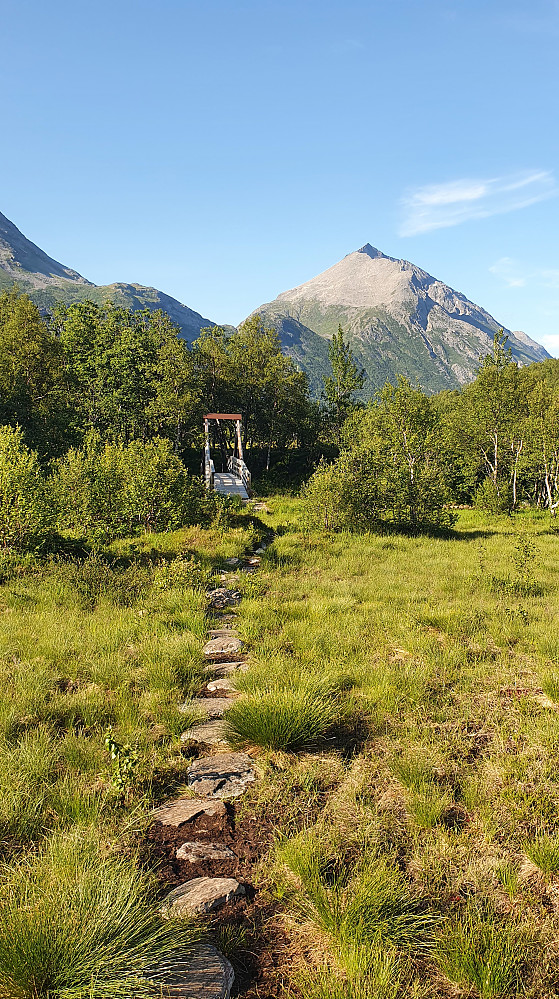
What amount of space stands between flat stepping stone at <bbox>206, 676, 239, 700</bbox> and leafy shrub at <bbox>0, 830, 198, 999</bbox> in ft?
8.04

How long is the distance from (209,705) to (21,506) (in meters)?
7.05

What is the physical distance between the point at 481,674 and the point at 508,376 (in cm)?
2615

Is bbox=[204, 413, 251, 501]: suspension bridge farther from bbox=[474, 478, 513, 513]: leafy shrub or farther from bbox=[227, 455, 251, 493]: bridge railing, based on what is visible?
bbox=[474, 478, 513, 513]: leafy shrub

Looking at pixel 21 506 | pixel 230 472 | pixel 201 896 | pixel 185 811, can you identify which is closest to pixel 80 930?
pixel 201 896

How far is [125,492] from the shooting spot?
41.3 feet

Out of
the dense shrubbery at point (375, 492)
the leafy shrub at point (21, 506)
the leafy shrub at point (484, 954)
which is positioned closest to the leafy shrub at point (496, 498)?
the dense shrubbery at point (375, 492)

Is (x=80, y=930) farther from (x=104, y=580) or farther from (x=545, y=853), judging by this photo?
(x=104, y=580)

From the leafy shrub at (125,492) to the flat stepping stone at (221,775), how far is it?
8317 mm

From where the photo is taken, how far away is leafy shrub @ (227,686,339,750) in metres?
4.09

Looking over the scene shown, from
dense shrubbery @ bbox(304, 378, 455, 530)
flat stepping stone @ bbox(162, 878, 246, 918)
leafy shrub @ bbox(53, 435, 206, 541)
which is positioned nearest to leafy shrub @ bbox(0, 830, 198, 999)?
flat stepping stone @ bbox(162, 878, 246, 918)

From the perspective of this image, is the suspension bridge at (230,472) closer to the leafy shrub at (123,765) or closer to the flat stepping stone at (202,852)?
the leafy shrub at (123,765)

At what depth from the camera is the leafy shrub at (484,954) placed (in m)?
2.22

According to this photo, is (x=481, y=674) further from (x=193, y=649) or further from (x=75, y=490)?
(x=75, y=490)

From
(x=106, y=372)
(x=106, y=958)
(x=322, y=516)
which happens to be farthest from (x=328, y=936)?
(x=106, y=372)
